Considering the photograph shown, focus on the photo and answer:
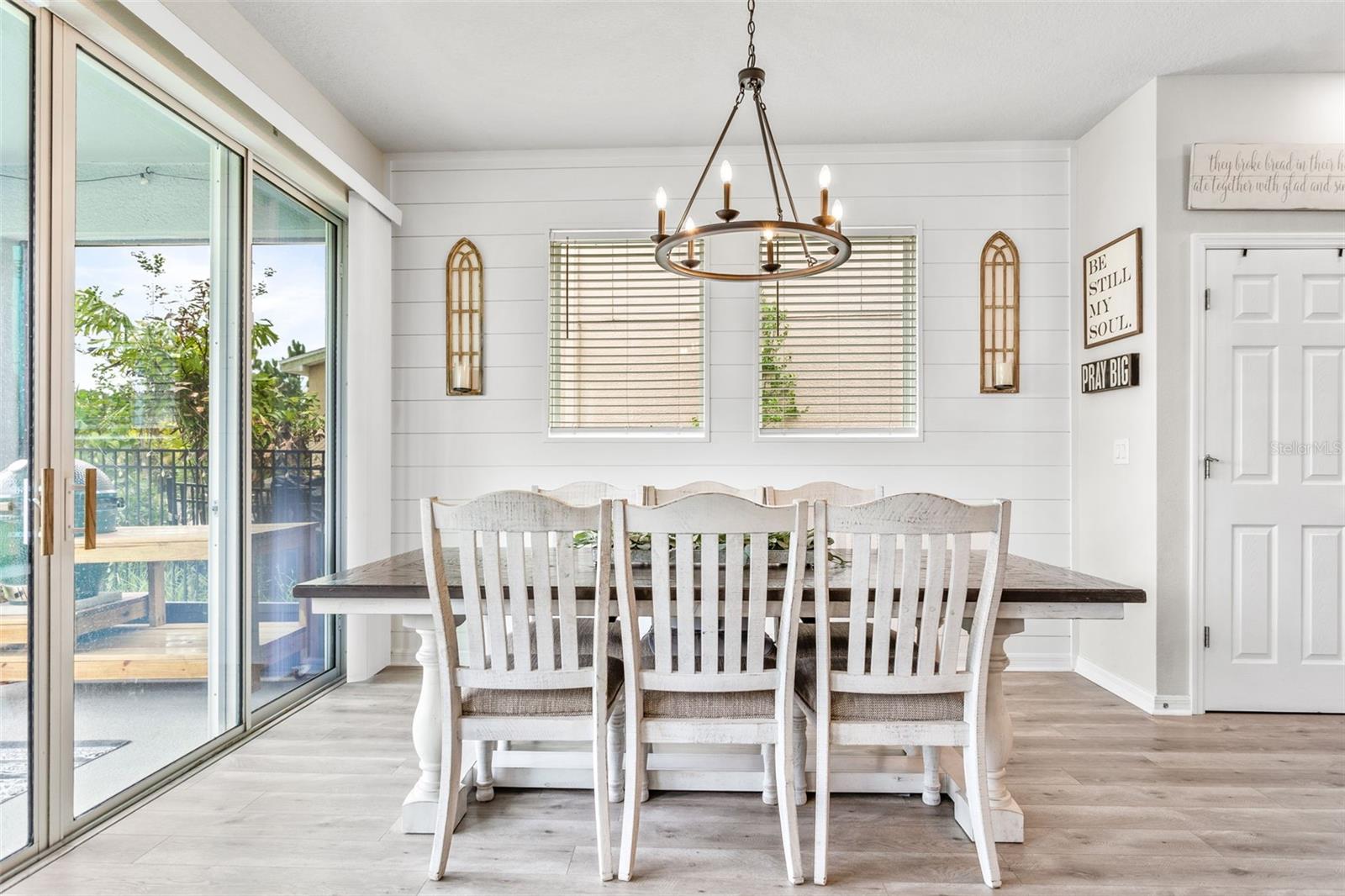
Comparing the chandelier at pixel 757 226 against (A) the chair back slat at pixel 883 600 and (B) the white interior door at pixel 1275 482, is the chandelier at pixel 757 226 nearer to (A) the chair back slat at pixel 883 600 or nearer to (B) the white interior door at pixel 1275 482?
(A) the chair back slat at pixel 883 600

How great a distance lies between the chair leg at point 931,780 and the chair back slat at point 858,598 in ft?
2.24

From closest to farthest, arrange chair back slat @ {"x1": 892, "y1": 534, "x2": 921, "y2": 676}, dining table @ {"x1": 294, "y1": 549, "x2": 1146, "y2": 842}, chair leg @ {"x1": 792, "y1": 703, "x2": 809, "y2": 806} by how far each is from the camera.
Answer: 1. chair back slat @ {"x1": 892, "y1": 534, "x2": 921, "y2": 676}
2. dining table @ {"x1": 294, "y1": 549, "x2": 1146, "y2": 842}
3. chair leg @ {"x1": 792, "y1": 703, "x2": 809, "y2": 806}

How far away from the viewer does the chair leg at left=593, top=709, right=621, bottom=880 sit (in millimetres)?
2014

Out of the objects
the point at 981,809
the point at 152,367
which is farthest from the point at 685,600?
the point at 152,367

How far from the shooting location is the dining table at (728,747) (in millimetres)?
Answer: 2104

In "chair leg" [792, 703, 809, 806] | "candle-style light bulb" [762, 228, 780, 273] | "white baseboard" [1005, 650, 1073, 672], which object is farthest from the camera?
"white baseboard" [1005, 650, 1073, 672]

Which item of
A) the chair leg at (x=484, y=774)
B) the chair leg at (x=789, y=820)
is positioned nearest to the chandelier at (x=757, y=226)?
the chair leg at (x=789, y=820)

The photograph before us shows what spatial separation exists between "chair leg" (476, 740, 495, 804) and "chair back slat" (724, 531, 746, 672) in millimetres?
984

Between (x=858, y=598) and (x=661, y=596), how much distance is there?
506 millimetres

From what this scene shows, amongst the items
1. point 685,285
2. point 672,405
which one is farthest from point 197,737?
point 685,285

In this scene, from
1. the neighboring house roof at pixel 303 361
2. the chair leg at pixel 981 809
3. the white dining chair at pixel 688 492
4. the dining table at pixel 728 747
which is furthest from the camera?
the neighboring house roof at pixel 303 361

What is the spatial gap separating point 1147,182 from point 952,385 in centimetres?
125

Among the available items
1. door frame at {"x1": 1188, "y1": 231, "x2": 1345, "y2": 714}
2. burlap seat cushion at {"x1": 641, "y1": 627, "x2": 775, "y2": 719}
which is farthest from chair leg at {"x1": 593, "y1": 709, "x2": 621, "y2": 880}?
door frame at {"x1": 1188, "y1": 231, "x2": 1345, "y2": 714}

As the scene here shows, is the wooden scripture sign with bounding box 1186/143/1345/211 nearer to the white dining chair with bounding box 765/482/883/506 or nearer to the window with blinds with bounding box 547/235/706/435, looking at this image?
the white dining chair with bounding box 765/482/883/506
